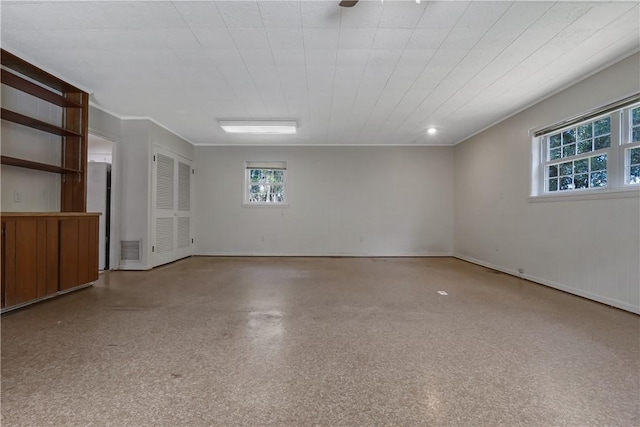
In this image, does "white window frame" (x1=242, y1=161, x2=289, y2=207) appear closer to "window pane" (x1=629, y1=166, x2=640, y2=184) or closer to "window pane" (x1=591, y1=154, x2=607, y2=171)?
"window pane" (x1=591, y1=154, x2=607, y2=171)

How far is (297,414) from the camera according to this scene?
1.32 m

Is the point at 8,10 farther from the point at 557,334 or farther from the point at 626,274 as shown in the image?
the point at 626,274

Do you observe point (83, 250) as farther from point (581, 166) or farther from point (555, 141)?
point (555, 141)

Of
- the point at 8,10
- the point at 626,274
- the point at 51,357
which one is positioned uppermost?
the point at 8,10

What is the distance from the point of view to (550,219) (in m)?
3.76

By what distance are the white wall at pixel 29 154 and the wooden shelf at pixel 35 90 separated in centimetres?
10

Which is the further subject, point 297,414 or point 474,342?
point 474,342

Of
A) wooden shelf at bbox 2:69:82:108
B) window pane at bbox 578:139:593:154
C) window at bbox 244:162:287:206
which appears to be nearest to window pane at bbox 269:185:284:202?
window at bbox 244:162:287:206

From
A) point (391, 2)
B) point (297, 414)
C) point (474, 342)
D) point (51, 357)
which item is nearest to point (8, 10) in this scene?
point (51, 357)

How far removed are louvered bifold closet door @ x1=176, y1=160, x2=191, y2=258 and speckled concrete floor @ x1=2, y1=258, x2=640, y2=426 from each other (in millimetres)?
2579

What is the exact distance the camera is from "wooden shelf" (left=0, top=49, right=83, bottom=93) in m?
2.78

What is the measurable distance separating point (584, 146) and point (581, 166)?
9.4 inches

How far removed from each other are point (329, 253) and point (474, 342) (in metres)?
4.58

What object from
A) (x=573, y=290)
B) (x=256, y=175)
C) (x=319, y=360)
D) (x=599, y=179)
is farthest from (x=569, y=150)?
(x=256, y=175)
